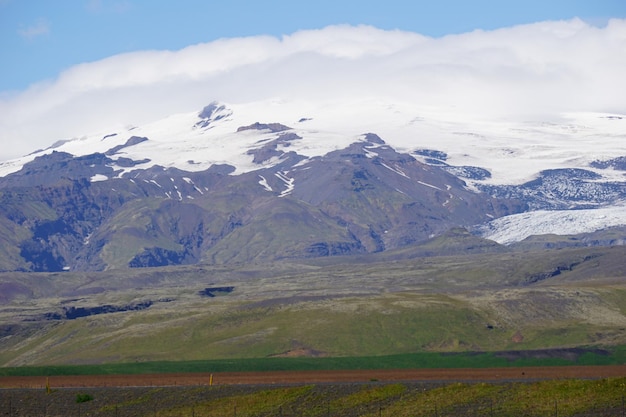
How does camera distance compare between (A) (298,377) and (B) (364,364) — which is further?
(B) (364,364)

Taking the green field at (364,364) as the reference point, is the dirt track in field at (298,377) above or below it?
above

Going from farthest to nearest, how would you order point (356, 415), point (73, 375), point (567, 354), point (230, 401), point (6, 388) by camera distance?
point (567, 354) < point (73, 375) < point (6, 388) < point (230, 401) < point (356, 415)

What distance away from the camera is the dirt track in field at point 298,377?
410 feet

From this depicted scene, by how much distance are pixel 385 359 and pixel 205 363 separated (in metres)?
25.8

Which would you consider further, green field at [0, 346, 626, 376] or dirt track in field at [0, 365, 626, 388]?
green field at [0, 346, 626, 376]

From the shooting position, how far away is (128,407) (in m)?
112

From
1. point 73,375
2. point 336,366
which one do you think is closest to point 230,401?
point 73,375

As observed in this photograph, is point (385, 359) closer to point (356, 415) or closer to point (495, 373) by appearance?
point (495, 373)

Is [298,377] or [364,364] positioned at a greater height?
[298,377]

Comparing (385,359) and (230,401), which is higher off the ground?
(230,401)

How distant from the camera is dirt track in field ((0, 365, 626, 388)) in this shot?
125 metres

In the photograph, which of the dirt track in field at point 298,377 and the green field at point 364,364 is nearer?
the dirt track in field at point 298,377

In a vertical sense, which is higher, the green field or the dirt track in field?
the dirt track in field

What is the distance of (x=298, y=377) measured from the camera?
5349 inches
